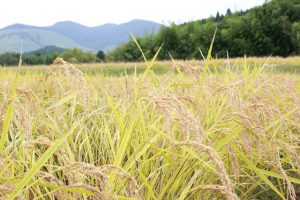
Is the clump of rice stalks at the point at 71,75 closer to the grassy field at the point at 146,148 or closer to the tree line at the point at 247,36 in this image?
the grassy field at the point at 146,148

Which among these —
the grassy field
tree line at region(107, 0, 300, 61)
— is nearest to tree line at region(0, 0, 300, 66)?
tree line at region(107, 0, 300, 61)

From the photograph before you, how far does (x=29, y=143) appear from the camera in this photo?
819mm

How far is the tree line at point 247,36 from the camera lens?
40.1 metres

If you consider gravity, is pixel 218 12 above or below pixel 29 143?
above

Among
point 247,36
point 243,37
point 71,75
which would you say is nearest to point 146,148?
point 71,75

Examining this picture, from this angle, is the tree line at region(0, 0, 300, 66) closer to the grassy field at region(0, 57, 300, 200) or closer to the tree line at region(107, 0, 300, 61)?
the tree line at region(107, 0, 300, 61)

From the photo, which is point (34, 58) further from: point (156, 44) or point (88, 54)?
point (156, 44)

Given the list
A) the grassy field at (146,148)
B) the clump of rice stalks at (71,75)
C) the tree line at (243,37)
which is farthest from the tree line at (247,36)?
the clump of rice stalks at (71,75)

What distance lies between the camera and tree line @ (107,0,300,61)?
40.1 metres

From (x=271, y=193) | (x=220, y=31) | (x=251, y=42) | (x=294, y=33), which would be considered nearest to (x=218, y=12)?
(x=220, y=31)

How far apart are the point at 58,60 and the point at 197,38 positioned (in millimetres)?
45225

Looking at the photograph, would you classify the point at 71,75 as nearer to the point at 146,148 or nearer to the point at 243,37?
the point at 146,148

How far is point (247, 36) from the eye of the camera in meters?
43.4

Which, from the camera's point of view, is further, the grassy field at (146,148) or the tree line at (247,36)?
the tree line at (247,36)
